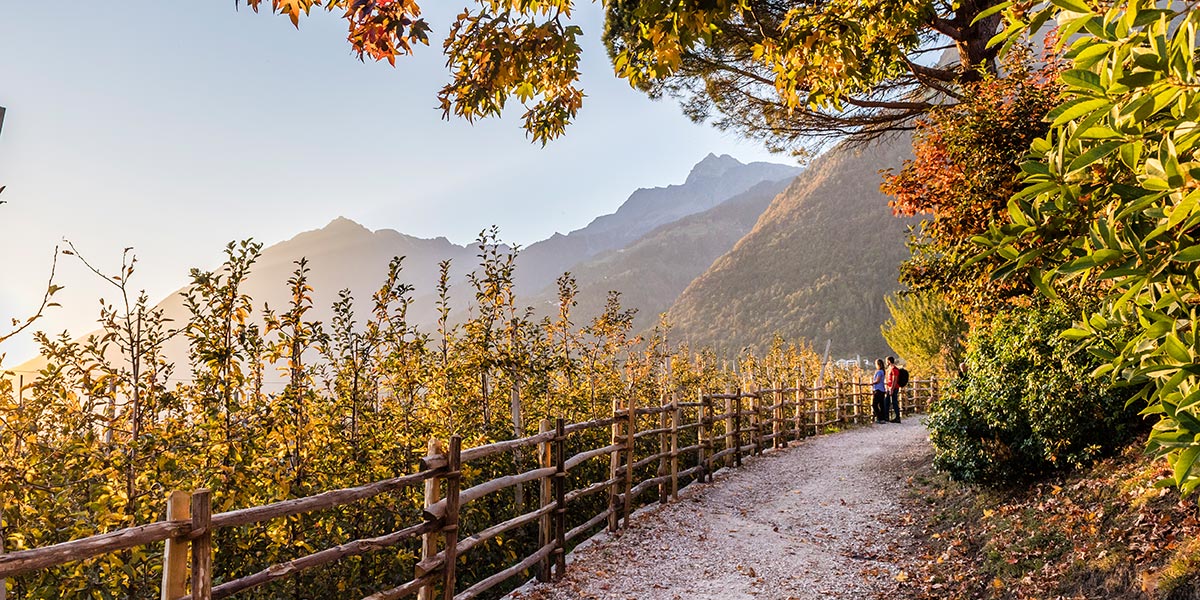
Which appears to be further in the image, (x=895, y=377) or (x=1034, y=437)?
(x=895, y=377)

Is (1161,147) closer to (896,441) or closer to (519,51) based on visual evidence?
(519,51)

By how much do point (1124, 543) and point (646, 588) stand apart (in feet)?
10.8

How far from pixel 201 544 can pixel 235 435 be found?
1.53 metres

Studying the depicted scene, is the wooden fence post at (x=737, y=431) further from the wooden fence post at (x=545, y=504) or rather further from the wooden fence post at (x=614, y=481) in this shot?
the wooden fence post at (x=545, y=504)

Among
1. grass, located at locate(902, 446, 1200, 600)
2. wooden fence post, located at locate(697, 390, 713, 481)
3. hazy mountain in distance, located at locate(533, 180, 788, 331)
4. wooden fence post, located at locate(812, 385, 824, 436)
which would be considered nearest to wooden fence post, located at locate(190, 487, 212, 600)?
grass, located at locate(902, 446, 1200, 600)

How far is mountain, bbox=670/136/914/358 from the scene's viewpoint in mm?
64562

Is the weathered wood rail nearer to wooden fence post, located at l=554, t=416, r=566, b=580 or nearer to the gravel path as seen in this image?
wooden fence post, located at l=554, t=416, r=566, b=580

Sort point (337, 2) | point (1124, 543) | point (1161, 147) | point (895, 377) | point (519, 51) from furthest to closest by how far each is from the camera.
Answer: point (895, 377)
point (1124, 543)
point (519, 51)
point (337, 2)
point (1161, 147)

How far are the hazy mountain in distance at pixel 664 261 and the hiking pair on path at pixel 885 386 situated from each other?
248ft

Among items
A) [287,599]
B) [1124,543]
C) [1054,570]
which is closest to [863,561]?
[1054,570]

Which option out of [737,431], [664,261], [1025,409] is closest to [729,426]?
[737,431]

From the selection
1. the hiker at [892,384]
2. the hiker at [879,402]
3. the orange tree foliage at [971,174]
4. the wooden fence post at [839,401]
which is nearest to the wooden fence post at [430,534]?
the orange tree foliage at [971,174]

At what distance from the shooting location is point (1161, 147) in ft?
3.52

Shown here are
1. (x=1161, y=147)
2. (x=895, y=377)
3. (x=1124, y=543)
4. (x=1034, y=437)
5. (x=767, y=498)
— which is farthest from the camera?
(x=895, y=377)
